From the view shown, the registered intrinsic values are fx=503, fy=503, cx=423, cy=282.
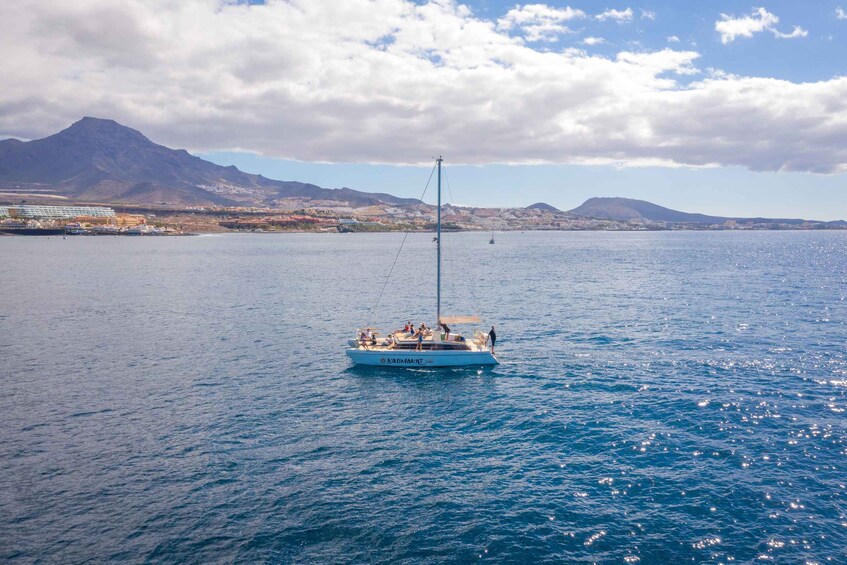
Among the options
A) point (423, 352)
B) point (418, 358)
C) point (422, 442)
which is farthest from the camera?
point (418, 358)

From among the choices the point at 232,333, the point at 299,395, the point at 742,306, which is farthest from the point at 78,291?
the point at 742,306

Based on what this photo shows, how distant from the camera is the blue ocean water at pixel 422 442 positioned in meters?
23.9

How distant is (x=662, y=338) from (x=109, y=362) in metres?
62.1

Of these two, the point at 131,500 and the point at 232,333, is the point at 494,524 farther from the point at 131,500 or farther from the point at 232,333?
the point at 232,333

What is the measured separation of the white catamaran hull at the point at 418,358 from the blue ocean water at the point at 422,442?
3.88ft

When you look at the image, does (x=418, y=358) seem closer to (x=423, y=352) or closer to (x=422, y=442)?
(x=423, y=352)

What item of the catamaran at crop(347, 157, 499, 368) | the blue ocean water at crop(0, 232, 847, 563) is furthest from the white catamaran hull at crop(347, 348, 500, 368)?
the blue ocean water at crop(0, 232, 847, 563)

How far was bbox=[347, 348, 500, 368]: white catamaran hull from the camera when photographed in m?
51.2

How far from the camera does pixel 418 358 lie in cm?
5138

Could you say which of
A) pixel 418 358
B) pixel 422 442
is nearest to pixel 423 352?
pixel 418 358

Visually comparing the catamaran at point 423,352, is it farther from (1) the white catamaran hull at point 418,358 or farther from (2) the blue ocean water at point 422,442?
(2) the blue ocean water at point 422,442

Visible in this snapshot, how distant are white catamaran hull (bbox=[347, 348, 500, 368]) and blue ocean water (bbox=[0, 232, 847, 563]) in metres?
1.18

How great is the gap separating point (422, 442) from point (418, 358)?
17213 millimetres

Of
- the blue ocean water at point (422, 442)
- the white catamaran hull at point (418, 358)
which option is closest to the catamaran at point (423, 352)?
the white catamaran hull at point (418, 358)
